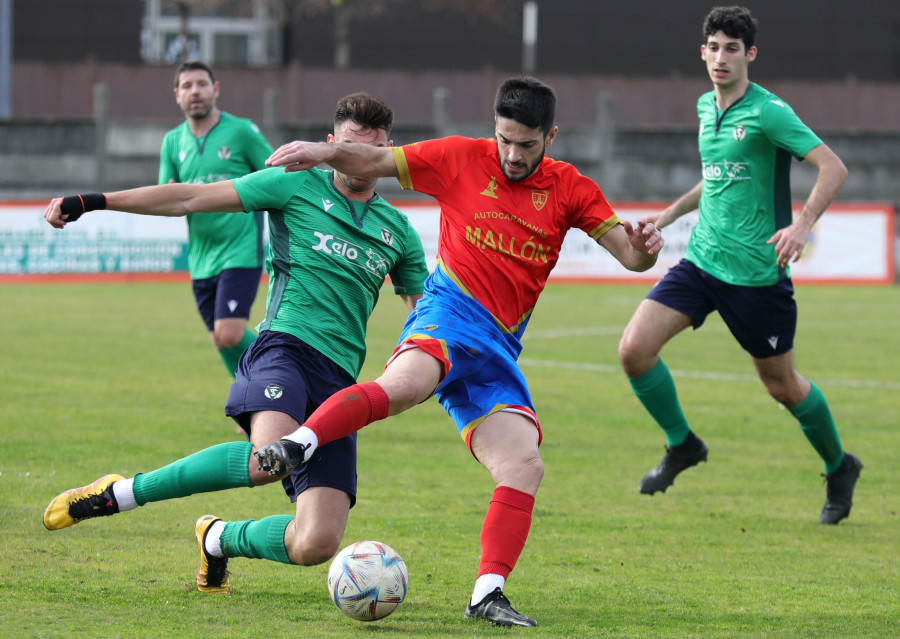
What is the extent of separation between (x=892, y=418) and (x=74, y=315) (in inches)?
390

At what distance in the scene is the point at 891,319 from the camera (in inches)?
661

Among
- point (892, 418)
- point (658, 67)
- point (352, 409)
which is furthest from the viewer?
point (658, 67)

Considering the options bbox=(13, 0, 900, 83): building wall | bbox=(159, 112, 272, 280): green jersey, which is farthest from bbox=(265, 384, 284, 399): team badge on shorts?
bbox=(13, 0, 900, 83): building wall

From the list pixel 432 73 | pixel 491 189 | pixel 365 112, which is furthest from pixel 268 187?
pixel 432 73

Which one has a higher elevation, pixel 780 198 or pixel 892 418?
pixel 780 198

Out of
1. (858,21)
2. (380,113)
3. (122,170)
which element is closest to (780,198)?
(380,113)

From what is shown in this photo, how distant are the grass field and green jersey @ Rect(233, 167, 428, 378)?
1.01m

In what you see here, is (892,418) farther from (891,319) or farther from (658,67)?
(658,67)

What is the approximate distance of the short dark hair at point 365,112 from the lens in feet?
17.0

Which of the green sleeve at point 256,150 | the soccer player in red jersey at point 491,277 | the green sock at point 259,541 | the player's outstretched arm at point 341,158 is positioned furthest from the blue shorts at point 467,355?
the green sleeve at point 256,150

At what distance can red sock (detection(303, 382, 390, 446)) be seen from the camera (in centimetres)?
441

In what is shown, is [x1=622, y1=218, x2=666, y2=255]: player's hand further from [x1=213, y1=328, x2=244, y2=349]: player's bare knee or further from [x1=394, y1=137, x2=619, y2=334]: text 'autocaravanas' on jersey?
[x1=213, y1=328, x2=244, y2=349]: player's bare knee

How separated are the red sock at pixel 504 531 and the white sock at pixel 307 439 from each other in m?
0.73

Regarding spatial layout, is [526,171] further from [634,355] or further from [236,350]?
[236,350]
